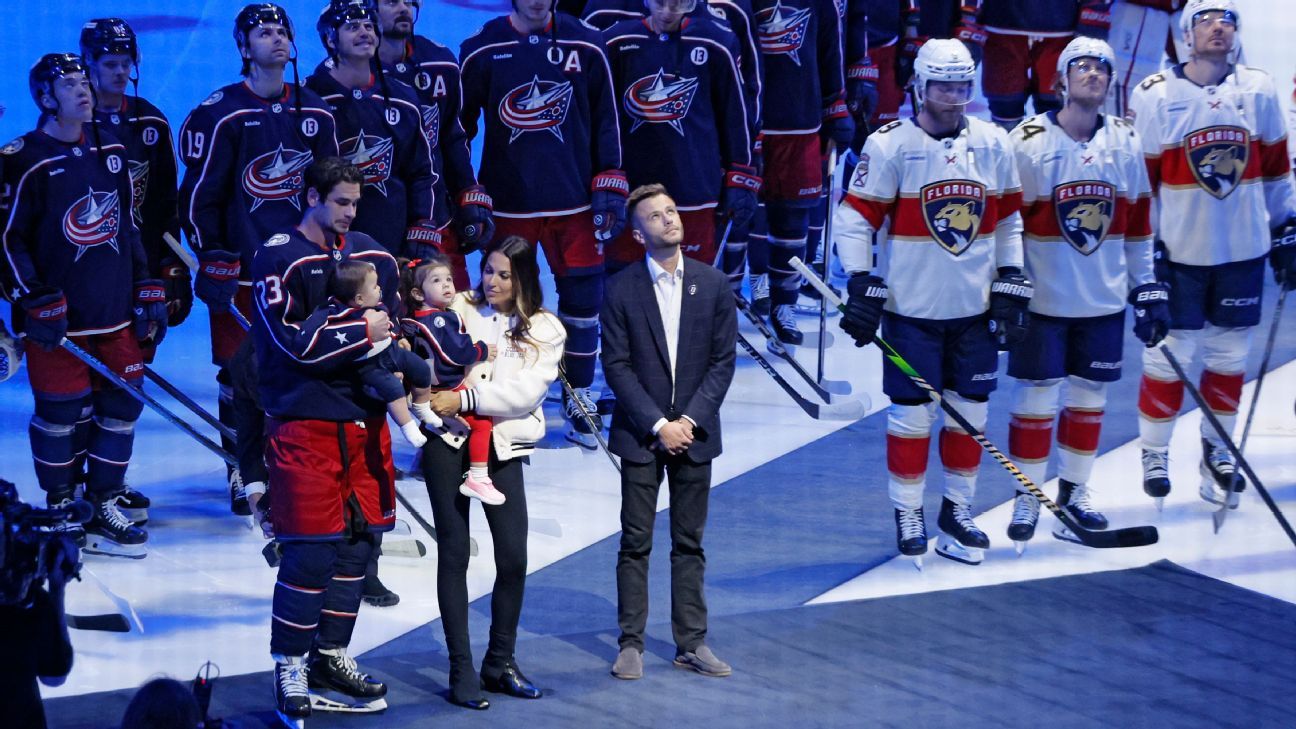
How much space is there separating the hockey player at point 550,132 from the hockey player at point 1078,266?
1424mm

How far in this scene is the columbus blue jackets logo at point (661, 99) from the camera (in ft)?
19.5

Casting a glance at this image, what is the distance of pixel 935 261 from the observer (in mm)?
4945

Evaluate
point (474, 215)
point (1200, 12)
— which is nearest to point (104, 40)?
point (474, 215)

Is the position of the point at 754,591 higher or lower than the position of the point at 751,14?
lower

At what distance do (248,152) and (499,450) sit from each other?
4.85 feet

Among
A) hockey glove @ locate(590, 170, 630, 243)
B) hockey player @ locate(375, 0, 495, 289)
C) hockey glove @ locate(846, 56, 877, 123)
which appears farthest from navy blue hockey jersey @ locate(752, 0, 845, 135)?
hockey player @ locate(375, 0, 495, 289)

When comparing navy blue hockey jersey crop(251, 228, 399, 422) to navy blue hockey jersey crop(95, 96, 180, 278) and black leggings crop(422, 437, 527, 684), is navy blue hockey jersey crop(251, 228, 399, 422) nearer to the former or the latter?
black leggings crop(422, 437, 527, 684)

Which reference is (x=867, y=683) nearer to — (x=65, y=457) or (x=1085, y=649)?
(x=1085, y=649)

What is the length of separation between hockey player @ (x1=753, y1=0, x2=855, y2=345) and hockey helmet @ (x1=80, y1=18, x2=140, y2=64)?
2.35m

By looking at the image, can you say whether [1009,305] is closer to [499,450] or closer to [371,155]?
[499,450]

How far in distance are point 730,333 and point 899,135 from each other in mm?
924

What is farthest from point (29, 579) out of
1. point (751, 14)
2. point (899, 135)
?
point (751, 14)

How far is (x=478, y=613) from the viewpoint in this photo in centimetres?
476

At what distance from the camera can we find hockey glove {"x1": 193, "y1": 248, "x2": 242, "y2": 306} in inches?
197
